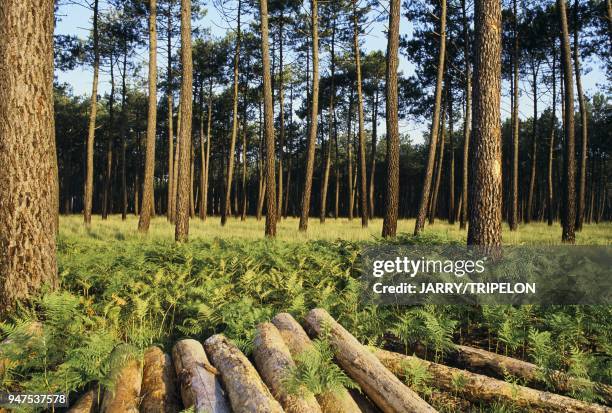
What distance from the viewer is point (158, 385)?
4109 mm

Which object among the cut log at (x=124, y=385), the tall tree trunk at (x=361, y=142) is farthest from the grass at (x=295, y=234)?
the cut log at (x=124, y=385)

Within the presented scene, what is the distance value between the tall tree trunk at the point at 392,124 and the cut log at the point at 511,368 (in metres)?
8.91

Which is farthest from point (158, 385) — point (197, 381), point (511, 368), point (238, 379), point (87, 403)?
point (511, 368)

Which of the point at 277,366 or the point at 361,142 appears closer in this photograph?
the point at 277,366

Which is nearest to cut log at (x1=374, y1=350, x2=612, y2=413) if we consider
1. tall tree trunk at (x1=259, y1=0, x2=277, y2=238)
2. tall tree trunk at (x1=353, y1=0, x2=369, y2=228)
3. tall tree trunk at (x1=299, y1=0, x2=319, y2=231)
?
tall tree trunk at (x1=259, y1=0, x2=277, y2=238)

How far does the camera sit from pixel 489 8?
833cm

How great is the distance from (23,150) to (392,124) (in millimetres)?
11271

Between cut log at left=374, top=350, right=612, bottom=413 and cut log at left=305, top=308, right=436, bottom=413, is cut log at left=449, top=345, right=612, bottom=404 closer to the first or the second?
cut log at left=374, top=350, right=612, bottom=413

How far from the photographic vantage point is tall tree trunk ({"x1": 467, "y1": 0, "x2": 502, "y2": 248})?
8227mm

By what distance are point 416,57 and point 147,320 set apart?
25288 mm

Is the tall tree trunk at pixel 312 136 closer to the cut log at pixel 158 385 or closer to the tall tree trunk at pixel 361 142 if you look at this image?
the tall tree trunk at pixel 361 142

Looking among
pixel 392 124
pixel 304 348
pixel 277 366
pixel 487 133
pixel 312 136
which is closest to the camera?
pixel 277 366

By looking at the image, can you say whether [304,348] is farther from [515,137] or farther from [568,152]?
[515,137]

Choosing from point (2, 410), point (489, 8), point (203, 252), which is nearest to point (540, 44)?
point (489, 8)
